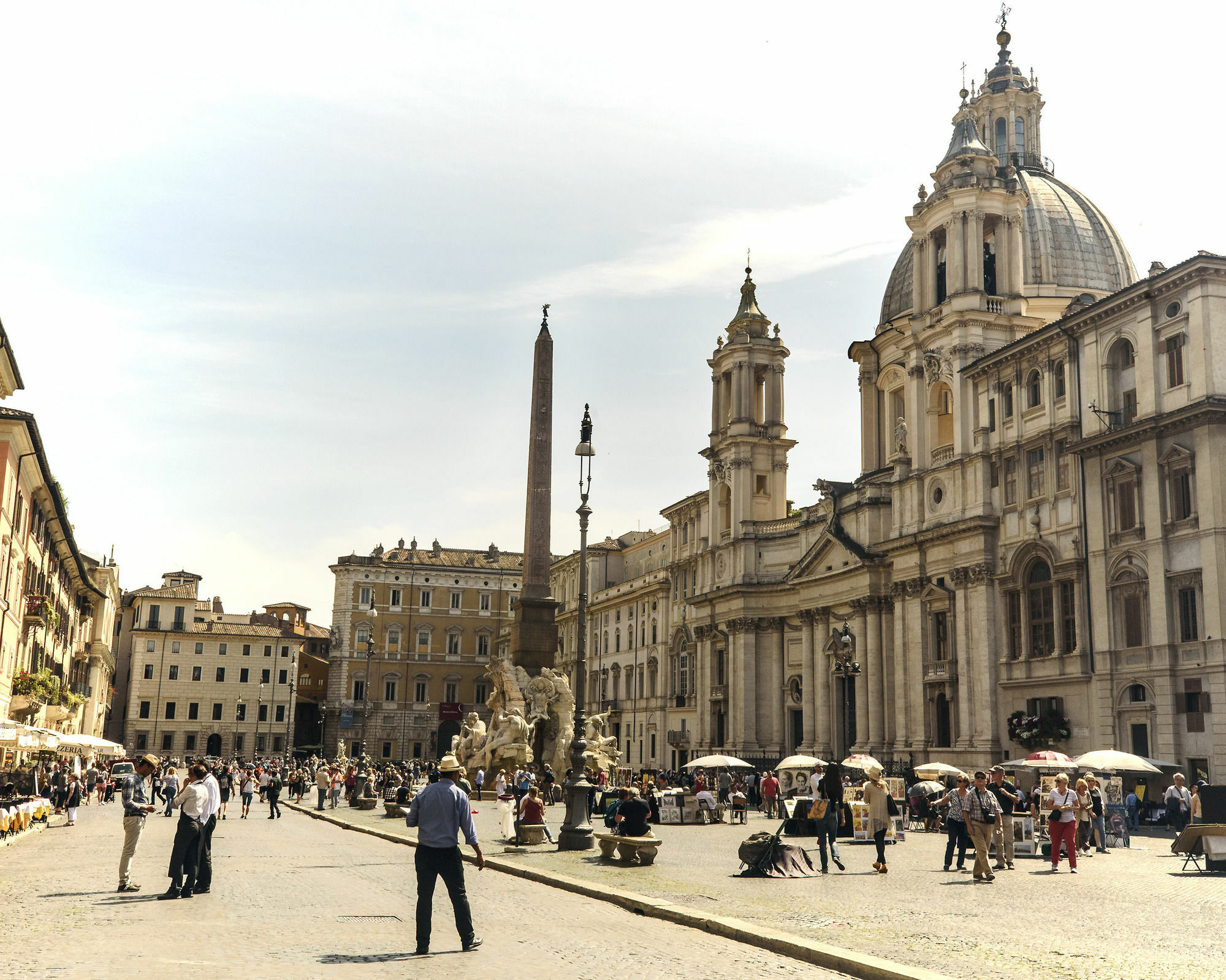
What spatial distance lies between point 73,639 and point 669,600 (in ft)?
104

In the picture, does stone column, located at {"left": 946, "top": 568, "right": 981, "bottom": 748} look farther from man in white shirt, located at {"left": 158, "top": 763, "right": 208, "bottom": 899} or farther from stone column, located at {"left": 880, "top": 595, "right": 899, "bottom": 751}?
man in white shirt, located at {"left": 158, "top": 763, "right": 208, "bottom": 899}

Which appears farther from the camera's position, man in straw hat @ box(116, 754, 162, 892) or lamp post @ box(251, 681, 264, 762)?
lamp post @ box(251, 681, 264, 762)

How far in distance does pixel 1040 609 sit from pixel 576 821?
25.5 metres

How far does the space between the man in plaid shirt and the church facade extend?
13.9 m

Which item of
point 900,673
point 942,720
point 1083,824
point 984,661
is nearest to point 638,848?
point 1083,824

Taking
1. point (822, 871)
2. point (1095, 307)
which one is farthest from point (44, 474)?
point (1095, 307)

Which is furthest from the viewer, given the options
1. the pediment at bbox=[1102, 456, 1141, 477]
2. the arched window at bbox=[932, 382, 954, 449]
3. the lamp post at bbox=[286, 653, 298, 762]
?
the lamp post at bbox=[286, 653, 298, 762]

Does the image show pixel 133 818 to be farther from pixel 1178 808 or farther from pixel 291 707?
pixel 291 707

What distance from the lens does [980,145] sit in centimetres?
5419

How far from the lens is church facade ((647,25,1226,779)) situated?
3734cm

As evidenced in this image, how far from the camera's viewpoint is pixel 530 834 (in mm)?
23734

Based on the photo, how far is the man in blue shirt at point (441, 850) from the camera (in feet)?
35.2

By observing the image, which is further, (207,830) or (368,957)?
(207,830)

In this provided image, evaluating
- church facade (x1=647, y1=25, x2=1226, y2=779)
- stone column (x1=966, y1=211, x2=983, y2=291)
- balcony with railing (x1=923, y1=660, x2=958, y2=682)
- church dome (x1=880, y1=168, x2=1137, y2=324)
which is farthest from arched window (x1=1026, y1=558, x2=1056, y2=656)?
church dome (x1=880, y1=168, x2=1137, y2=324)
